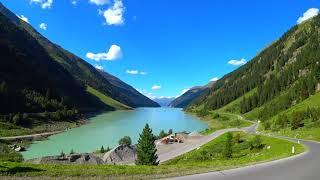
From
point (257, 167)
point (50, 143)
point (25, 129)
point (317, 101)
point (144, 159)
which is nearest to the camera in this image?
point (257, 167)

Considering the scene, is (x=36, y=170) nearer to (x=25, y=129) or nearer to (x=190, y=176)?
(x=190, y=176)

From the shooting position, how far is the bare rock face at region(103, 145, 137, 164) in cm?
7493

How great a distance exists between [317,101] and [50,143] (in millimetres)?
82555

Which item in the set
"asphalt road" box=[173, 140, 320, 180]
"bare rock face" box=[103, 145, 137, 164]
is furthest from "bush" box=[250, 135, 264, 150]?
"asphalt road" box=[173, 140, 320, 180]

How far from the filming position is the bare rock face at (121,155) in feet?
246

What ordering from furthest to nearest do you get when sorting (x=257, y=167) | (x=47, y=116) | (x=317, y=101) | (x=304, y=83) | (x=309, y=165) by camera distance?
(x=47, y=116)
(x=304, y=83)
(x=317, y=101)
(x=309, y=165)
(x=257, y=167)

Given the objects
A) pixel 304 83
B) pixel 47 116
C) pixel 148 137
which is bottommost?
pixel 148 137

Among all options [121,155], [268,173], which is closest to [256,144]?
[121,155]

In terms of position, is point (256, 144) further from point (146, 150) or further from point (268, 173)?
point (268, 173)

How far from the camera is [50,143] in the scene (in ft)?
377


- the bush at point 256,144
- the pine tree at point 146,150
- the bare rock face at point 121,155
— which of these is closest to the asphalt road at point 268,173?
the pine tree at point 146,150

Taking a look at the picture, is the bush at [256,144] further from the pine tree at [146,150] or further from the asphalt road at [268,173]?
the asphalt road at [268,173]

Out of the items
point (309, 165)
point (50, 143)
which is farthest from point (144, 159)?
point (50, 143)

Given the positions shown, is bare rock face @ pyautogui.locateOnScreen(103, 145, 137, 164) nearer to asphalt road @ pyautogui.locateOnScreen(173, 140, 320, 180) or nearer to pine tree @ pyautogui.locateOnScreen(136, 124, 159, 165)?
pine tree @ pyautogui.locateOnScreen(136, 124, 159, 165)
